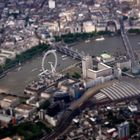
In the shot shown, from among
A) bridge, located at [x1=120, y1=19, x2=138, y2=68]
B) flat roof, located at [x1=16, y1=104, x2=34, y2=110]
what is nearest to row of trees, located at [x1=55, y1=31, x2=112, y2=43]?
bridge, located at [x1=120, y1=19, x2=138, y2=68]

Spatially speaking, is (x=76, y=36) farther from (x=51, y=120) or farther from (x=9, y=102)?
(x=51, y=120)

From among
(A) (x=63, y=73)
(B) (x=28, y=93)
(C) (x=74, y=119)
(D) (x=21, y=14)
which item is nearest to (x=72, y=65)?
(A) (x=63, y=73)

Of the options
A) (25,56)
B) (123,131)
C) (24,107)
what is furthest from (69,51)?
(123,131)

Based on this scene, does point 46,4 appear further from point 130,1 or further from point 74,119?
point 74,119

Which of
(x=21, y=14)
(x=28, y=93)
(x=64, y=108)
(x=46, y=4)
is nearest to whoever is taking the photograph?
(x=64, y=108)

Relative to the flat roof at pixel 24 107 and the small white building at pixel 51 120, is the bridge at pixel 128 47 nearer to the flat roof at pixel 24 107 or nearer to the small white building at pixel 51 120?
the flat roof at pixel 24 107

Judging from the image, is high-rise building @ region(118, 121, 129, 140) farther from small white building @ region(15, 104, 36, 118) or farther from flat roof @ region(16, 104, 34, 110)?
flat roof @ region(16, 104, 34, 110)
